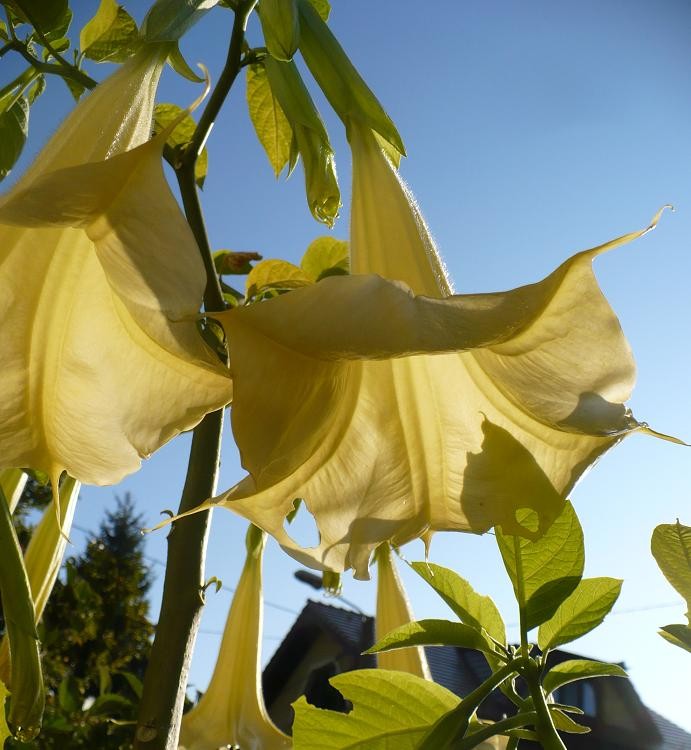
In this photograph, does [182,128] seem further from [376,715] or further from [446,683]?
[446,683]

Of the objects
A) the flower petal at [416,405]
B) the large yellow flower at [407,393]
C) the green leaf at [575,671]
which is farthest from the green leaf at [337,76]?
the green leaf at [575,671]

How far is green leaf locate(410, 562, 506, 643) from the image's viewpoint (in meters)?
0.82

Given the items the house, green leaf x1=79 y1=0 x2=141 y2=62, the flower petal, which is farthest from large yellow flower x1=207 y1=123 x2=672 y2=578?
the house

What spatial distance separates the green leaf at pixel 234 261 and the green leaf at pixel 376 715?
0.81 meters

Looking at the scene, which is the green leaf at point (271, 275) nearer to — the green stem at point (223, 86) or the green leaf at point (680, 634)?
the green stem at point (223, 86)

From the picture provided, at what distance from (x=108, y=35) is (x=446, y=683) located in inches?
399

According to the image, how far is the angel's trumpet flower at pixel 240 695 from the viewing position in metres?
1.38

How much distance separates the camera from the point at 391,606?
4.35ft

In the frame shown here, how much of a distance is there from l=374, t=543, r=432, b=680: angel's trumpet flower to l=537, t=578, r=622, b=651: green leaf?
18.9 inches

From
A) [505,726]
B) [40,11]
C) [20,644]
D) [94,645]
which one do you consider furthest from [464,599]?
[94,645]

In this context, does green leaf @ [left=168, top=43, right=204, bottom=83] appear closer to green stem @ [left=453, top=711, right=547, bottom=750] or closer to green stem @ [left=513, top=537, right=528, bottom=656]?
green stem @ [left=513, top=537, right=528, bottom=656]

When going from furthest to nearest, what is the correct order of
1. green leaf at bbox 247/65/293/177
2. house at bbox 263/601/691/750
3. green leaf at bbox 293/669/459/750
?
house at bbox 263/601/691/750 → green leaf at bbox 247/65/293/177 → green leaf at bbox 293/669/459/750

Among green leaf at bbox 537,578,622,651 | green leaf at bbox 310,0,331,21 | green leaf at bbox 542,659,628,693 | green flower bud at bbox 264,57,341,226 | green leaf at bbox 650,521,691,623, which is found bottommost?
green leaf at bbox 542,659,628,693

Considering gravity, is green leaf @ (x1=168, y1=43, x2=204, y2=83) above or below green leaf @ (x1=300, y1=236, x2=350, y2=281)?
above
